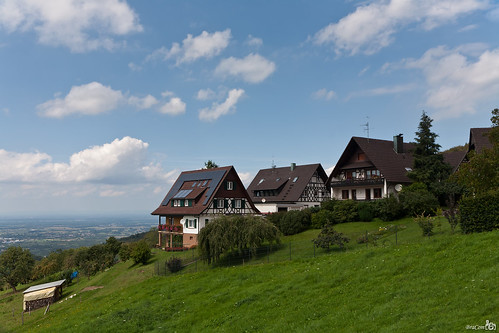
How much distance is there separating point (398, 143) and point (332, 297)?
43.7 metres

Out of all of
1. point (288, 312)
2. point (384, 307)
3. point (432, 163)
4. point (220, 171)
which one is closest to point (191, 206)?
point (220, 171)

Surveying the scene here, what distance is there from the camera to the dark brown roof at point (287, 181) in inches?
2370

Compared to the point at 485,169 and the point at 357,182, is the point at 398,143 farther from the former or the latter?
the point at 485,169

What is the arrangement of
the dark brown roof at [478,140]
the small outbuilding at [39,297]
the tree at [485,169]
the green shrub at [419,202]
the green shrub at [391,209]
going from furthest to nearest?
the dark brown roof at [478,140]
the green shrub at [391,209]
the green shrub at [419,202]
the small outbuilding at [39,297]
the tree at [485,169]

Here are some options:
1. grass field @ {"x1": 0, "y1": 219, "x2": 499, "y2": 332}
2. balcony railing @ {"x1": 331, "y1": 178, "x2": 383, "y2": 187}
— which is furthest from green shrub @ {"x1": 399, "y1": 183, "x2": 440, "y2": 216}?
grass field @ {"x1": 0, "y1": 219, "x2": 499, "y2": 332}

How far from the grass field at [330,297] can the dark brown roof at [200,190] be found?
886 inches

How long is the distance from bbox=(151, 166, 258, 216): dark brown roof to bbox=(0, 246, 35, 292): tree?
59.4 ft

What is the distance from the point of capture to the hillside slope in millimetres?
12641

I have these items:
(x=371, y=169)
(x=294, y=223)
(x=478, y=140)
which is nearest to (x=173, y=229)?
(x=294, y=223)

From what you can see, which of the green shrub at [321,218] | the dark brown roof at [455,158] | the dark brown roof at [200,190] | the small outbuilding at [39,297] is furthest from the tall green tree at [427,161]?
the small outbuilding at [39,297]

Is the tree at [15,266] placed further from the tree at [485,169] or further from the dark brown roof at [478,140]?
the dark brown roof at [478,140]

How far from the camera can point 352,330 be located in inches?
494

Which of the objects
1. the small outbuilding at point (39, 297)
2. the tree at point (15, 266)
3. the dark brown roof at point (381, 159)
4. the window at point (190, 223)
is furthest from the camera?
the tree at point (15, 266)

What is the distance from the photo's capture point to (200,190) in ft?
168
